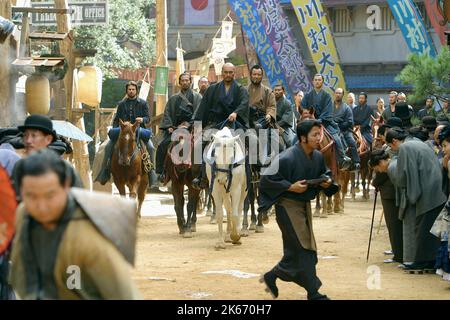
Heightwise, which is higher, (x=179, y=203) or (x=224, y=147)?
(x=224, y=147)

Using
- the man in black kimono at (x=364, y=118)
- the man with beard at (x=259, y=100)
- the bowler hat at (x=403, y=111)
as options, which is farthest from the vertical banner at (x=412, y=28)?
the bowler hat at (x=403, y=111)

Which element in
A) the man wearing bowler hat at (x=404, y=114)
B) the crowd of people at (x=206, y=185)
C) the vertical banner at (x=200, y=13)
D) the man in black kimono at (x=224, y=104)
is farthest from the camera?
the vertical banner at (x=200, y=13)

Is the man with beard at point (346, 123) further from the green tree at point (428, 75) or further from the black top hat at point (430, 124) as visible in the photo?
the black top hat at point (430, 124)

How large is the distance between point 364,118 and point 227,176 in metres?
10.6

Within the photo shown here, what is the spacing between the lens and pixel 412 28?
75.6 feet

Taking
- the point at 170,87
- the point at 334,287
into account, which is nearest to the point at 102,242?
the point at 334,287

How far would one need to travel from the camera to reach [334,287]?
11.4 m

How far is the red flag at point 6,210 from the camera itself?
621 cm

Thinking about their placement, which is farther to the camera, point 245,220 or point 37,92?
point 245,220

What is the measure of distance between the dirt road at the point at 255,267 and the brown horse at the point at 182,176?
30 cm

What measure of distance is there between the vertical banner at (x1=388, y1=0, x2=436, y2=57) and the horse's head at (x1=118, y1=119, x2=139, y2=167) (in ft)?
21.3

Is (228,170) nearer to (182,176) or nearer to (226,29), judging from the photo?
(182,176)

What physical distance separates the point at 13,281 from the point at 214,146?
9.67 metres

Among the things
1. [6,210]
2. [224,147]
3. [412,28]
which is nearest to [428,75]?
[224,147]
